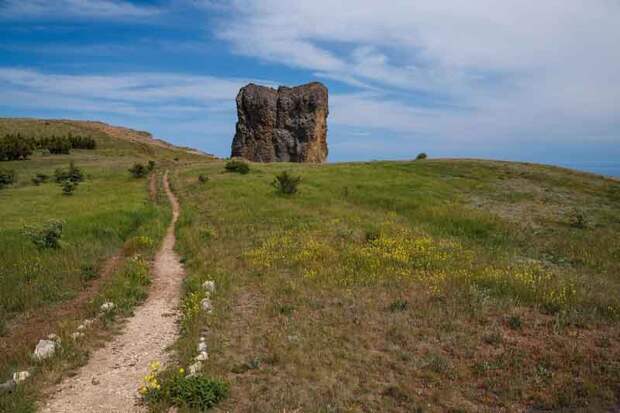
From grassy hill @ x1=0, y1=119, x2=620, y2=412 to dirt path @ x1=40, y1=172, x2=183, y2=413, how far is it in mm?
434

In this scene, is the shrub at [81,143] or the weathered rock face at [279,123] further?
the shrub at [81,143]

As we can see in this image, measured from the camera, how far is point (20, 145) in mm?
59656

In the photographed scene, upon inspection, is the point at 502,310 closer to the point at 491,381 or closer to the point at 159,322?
the point at 491,381

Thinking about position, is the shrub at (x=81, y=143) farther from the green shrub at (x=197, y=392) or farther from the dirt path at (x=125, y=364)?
the green shrub at (x=197, y=392)

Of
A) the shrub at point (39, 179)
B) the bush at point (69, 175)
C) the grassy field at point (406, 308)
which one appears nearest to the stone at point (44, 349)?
the grassy field at point (406, 308)

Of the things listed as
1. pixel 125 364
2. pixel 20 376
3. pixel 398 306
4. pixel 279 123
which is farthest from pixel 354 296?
pixel 279 123

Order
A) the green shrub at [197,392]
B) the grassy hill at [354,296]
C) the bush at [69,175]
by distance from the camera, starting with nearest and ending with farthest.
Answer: the green shrub at [197,392], the grassy hill at [354,296], the bush at [69,175]

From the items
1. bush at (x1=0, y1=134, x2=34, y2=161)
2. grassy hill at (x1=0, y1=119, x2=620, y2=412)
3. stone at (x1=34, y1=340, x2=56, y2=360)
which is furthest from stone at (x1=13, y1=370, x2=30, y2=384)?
bush at (x1=0, y1=134, x2=34, y2=161)

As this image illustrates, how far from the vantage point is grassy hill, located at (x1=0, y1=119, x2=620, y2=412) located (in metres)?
8.68

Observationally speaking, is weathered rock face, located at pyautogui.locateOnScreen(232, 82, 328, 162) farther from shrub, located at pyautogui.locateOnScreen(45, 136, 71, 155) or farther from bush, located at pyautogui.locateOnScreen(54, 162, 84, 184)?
bush, located at pyautogui.locateOnScreen(54, 162, 84, 184)

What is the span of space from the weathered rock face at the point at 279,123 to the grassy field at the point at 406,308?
45493 millimetres

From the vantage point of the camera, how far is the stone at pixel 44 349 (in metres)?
9.48

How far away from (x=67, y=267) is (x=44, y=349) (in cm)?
762

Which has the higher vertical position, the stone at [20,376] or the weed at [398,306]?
the weed at [398,306]
